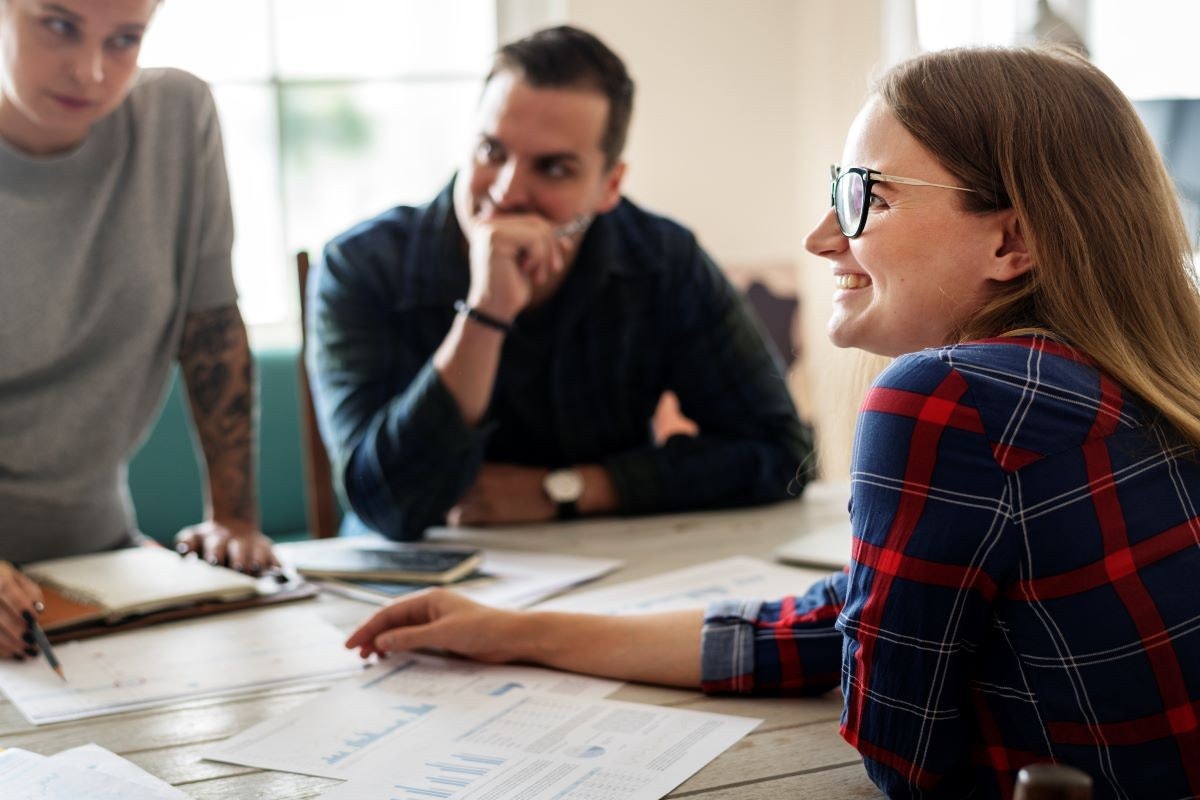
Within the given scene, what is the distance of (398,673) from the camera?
113 cm

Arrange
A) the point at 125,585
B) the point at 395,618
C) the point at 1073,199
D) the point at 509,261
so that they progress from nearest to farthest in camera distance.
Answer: the point at 1073,199
the point at 395,618
the point at 125,585
the point at 509,261

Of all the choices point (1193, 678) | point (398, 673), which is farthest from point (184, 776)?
point (1193, 678)

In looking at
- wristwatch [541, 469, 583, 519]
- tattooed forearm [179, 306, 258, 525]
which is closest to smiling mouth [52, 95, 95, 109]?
tattooed forearm [179, 306, 258, 525]

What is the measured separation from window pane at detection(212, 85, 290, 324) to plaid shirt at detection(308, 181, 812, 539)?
1598 mm

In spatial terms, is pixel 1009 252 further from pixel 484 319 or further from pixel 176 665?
pixel 484 319

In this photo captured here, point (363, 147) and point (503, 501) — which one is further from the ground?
point (363, 147)

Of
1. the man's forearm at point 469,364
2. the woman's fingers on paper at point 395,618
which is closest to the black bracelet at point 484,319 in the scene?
the man's forearm at point 469,364

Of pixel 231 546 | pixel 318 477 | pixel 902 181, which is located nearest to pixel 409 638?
pixel 231 546

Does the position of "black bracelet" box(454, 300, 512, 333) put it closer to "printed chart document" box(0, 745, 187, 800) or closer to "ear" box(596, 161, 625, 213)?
"ear" box(596, 161, 625, 213)

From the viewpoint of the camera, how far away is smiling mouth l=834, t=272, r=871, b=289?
0.97 m

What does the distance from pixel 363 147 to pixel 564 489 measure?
2097mm

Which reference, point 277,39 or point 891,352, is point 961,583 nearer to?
point 891,352

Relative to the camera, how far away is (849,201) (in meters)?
0.94

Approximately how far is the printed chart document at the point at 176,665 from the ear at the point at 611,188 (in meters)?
0.93
